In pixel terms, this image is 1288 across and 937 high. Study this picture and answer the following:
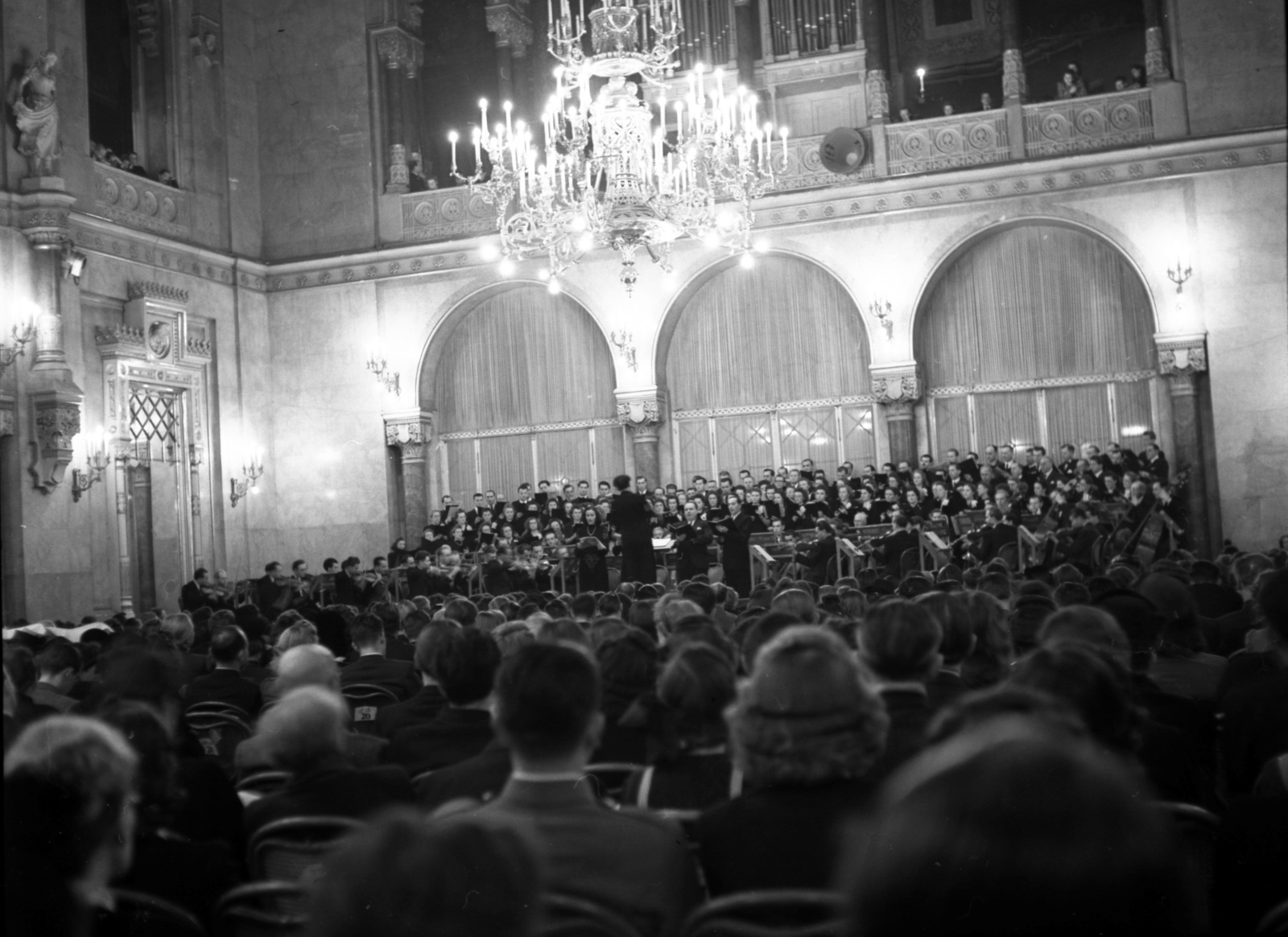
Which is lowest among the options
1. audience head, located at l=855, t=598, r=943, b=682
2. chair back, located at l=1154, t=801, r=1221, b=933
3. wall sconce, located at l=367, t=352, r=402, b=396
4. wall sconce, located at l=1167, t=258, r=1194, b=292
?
chair back, located at l=1154, t=801, r=1221, b=933

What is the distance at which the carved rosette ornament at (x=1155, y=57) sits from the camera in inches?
755

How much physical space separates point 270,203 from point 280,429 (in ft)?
12.9

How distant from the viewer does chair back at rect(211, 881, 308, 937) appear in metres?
2.98

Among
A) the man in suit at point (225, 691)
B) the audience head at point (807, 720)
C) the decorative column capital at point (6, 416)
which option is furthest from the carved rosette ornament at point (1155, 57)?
the audience head at point (807, 720)

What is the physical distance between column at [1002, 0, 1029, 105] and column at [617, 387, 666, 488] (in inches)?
272

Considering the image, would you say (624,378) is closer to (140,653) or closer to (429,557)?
(429,557)

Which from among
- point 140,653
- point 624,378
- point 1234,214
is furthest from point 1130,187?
point 140,653

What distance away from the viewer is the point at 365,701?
22.7 ft

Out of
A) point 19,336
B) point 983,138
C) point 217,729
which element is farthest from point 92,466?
point 983,138

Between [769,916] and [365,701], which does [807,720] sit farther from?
[365,701]

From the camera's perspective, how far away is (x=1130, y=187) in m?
19.0

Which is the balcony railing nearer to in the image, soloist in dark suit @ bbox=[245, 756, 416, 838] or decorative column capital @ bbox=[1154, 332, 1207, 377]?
decorative column capital @ bbox=[1154, 332, 1207, 377]

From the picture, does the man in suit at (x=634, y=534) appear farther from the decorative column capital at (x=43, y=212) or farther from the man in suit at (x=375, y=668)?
the decorative column capital at (x=43, y=212)

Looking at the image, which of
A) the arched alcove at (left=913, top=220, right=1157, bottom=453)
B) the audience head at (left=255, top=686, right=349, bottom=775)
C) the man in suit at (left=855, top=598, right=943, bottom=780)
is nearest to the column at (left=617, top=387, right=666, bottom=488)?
the arched alcove at (left=913, top=220, right=1157, bottom=453)
